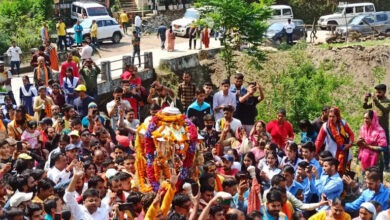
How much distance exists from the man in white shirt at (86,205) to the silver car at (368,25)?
879 inches

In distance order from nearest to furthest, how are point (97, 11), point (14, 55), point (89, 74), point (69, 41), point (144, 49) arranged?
point (89, 74), point (14, 55), point (69, 41), point (144, 49), point (97, 11)

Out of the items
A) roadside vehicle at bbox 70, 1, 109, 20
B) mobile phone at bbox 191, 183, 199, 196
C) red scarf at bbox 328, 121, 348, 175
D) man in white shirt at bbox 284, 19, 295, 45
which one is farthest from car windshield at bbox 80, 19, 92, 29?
mobile phone at bbox 191, 183, 199, 196

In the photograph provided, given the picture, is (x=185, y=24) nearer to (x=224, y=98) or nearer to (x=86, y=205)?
(x=224, y=98)

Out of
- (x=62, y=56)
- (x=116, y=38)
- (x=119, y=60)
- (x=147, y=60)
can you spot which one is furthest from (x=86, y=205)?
(x=116, y=38)

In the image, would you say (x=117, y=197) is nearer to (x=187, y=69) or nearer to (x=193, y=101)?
(x=193, y=101)

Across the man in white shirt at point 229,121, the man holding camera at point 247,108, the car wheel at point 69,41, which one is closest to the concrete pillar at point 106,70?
the man holding camera at point 247,108

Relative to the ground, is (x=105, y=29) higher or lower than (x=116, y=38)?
higher

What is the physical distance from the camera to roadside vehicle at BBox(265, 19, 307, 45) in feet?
93.9

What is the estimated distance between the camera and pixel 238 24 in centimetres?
2306

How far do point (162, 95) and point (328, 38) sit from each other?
52.3ft

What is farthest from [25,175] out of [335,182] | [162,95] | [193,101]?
[193,101]

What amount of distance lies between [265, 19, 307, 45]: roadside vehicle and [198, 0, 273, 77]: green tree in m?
4.39

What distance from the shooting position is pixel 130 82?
50.8 feet

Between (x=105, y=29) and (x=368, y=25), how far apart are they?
11.2m
